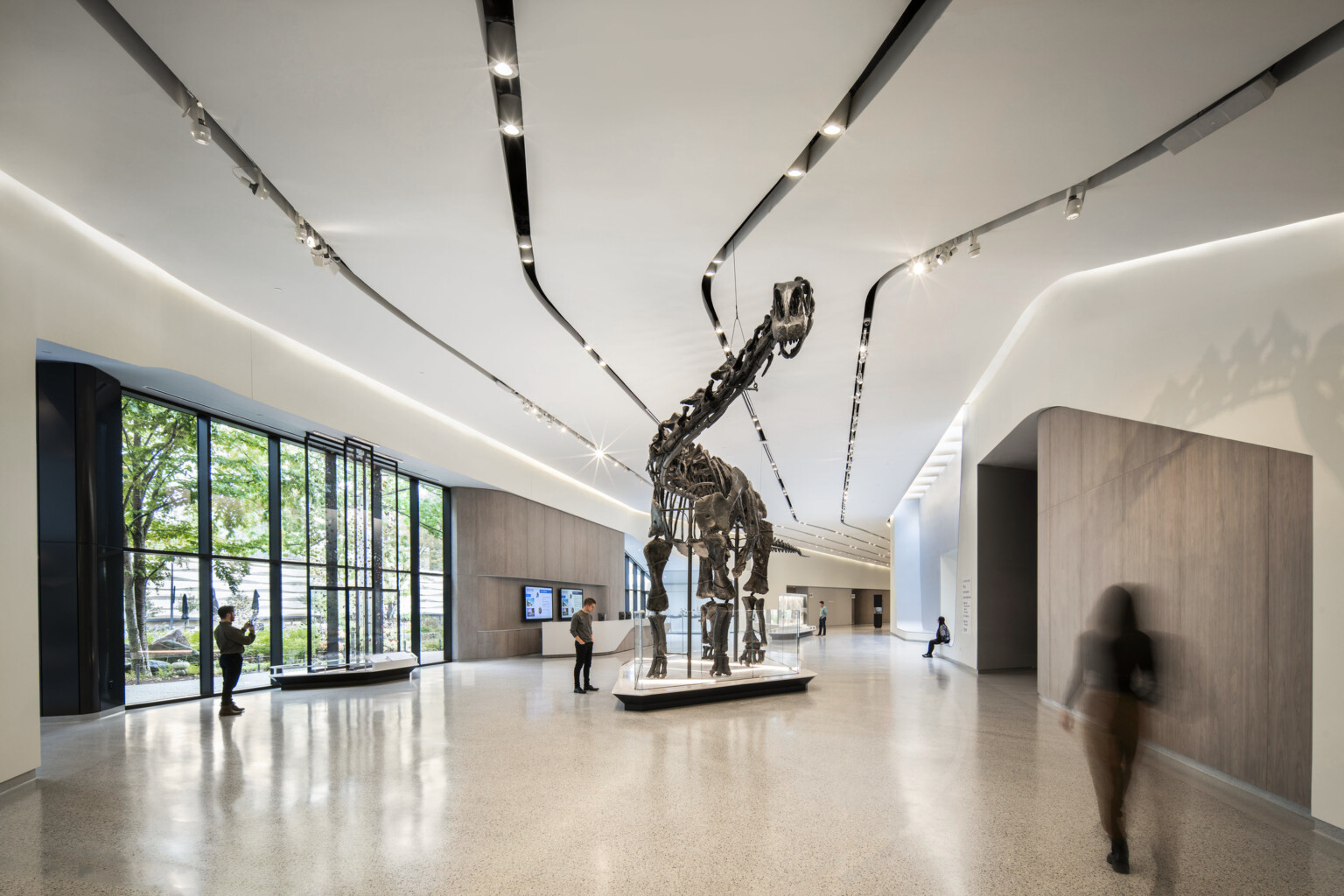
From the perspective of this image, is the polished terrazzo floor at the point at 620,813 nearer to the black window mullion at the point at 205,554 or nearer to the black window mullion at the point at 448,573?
the black window mullion at the point at 205,554

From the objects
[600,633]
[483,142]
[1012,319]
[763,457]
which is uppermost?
[483,142]

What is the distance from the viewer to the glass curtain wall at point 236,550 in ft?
30.2

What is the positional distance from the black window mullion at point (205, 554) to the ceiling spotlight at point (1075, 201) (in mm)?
10445

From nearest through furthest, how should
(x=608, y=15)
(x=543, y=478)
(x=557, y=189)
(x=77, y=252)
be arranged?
1. (x=608, y=15)
2. (x=557, y=189)
3. (x=77, y=252)
4. (x=543, y=478)

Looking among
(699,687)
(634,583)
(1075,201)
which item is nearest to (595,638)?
(699,687)

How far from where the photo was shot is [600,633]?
18969 millimetres

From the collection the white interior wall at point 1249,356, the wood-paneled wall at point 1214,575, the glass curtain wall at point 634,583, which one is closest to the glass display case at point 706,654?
the wood-paneled wall at point 1214,575

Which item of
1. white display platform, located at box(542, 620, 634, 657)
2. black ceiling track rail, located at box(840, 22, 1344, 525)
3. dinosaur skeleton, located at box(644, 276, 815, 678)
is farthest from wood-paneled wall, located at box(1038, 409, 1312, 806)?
white display platform, located at box(542, 620, 634, 657)

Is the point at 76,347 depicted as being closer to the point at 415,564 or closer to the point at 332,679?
the point at 332,679

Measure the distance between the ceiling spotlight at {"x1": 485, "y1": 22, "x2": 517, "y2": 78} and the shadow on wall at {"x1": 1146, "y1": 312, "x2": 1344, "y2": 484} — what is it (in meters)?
4.95

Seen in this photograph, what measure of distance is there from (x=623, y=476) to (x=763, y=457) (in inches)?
182

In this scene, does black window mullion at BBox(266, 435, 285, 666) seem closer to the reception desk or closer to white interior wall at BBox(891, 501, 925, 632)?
the reception desk

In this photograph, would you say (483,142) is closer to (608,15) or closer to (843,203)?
(608,15)

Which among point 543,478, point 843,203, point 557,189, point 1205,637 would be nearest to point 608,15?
point 557,189
